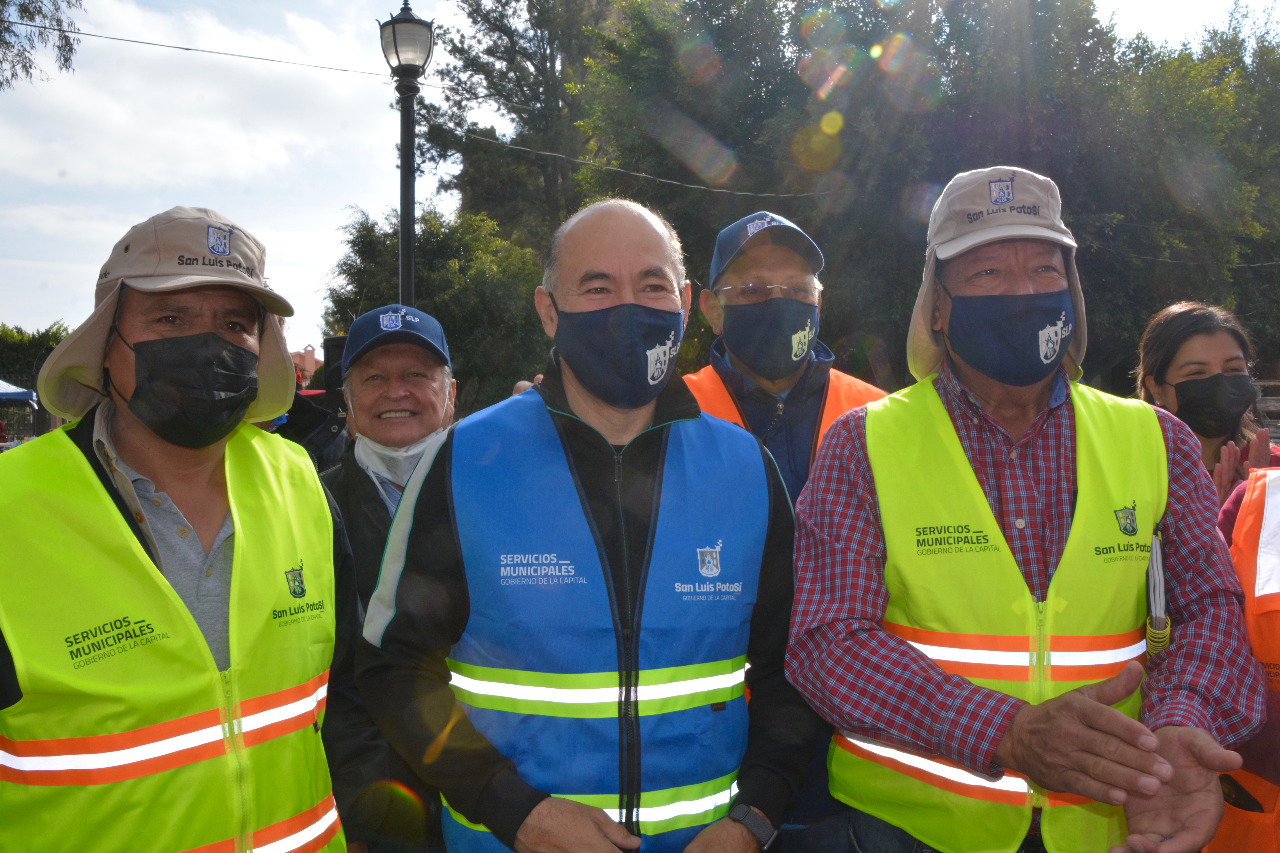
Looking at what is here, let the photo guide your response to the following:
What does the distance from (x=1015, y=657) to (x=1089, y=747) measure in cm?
34

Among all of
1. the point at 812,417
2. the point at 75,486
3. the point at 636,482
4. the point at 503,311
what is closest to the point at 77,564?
the point at 75,486

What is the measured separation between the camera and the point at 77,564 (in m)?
1.82

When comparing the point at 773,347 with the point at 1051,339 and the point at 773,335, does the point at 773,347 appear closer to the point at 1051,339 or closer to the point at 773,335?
the point at 773,335

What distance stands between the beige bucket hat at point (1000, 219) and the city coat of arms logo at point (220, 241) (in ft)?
6.04

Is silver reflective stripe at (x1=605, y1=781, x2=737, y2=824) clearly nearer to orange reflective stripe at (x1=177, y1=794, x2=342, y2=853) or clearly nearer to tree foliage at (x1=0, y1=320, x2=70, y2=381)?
orange reflective stripe at (x1=177, y1=794, x2=342, y2=853)

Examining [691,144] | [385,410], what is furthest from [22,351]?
[385,410]

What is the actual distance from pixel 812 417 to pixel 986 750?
1526 millimetres

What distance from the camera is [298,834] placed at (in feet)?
6.61

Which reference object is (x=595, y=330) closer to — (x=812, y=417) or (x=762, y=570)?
(x=762, y=570)

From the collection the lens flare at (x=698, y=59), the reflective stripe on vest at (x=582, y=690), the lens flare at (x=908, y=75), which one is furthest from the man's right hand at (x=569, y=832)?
the lens flare at (x=698, y=59)

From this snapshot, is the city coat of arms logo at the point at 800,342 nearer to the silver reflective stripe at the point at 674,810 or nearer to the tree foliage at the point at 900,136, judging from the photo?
the silver reflective stripe at the point at 674,810

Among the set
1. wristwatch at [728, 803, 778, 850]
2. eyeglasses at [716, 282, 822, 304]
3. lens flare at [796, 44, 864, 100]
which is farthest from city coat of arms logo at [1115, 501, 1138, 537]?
lens flare at [796, 44, 864, 100]

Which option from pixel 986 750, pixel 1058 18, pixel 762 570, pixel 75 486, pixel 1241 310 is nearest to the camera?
pixel 986 750

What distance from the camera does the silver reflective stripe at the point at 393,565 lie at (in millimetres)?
2021
